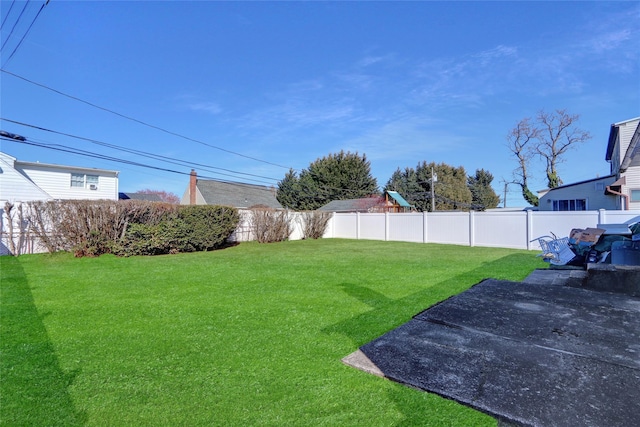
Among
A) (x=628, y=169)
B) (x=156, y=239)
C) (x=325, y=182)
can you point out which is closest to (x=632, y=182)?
(x=628, y=169)

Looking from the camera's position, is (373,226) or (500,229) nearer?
(500,229)

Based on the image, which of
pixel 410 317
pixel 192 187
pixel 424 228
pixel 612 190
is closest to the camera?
pixel 410 317

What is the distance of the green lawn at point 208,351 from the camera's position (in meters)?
1.88

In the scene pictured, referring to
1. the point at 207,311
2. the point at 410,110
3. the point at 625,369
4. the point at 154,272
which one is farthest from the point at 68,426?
the point at 410,110

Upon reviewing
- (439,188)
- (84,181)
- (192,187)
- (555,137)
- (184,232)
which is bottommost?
(184,232)

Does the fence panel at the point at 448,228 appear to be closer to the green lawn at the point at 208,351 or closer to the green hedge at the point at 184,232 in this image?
the green lawn at the point at 208,351

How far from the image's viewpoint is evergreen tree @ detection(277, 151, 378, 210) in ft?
100

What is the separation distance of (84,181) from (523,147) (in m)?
32.4

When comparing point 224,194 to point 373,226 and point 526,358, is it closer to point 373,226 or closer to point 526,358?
point 373,226

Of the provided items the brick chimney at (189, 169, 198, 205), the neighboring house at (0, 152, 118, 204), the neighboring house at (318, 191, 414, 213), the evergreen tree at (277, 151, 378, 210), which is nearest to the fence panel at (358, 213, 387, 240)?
the neighboring house at (318, 191, 414, 213)

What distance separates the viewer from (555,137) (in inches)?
957

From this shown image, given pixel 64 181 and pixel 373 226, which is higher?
pixel 64 181

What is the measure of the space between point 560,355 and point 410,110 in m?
15.8

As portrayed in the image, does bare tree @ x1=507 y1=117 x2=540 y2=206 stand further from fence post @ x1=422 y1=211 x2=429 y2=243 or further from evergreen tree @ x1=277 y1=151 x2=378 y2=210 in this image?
fence post @ x1=422 y1=211 x2=429 y2=243
